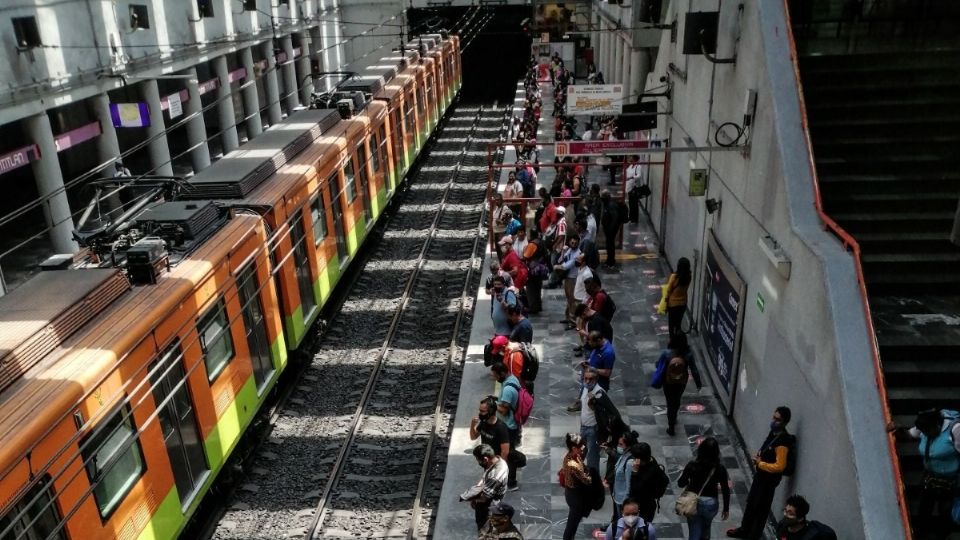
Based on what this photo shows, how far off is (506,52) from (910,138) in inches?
1681

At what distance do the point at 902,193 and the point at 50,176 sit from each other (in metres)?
18.1

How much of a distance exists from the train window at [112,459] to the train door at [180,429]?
49 cm

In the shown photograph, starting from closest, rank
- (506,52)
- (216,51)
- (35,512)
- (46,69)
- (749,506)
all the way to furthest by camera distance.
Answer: (35,512) → (749,506) → (46,69) → (216,51) → (506,52)

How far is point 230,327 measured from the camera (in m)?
9.09

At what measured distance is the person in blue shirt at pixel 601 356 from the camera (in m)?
9.28

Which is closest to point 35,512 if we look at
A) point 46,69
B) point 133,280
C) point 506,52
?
point 133,280

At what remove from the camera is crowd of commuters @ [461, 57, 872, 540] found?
7.28 metres

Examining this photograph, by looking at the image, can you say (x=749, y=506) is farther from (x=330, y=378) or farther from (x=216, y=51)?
(x=216, y=51)

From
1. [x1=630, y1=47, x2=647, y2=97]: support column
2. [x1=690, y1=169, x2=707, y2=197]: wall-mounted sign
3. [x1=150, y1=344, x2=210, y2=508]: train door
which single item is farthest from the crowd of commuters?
[x1=630, y1=47, x2=647, y2=97]: support column

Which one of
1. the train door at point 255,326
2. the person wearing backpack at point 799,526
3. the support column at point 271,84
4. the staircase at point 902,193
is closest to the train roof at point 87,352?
the train door at point 255,326

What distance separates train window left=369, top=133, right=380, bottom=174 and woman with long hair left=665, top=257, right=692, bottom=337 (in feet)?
25.2

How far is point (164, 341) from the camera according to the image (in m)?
7.50

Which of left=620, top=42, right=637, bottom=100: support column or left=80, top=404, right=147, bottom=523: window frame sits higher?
left=620, top=42, right=637, bottom=100: support column

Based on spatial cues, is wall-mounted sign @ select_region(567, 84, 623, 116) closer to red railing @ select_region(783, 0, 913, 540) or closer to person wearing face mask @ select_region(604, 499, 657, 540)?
red railing @ select_region(783, 0, 913, 540)
